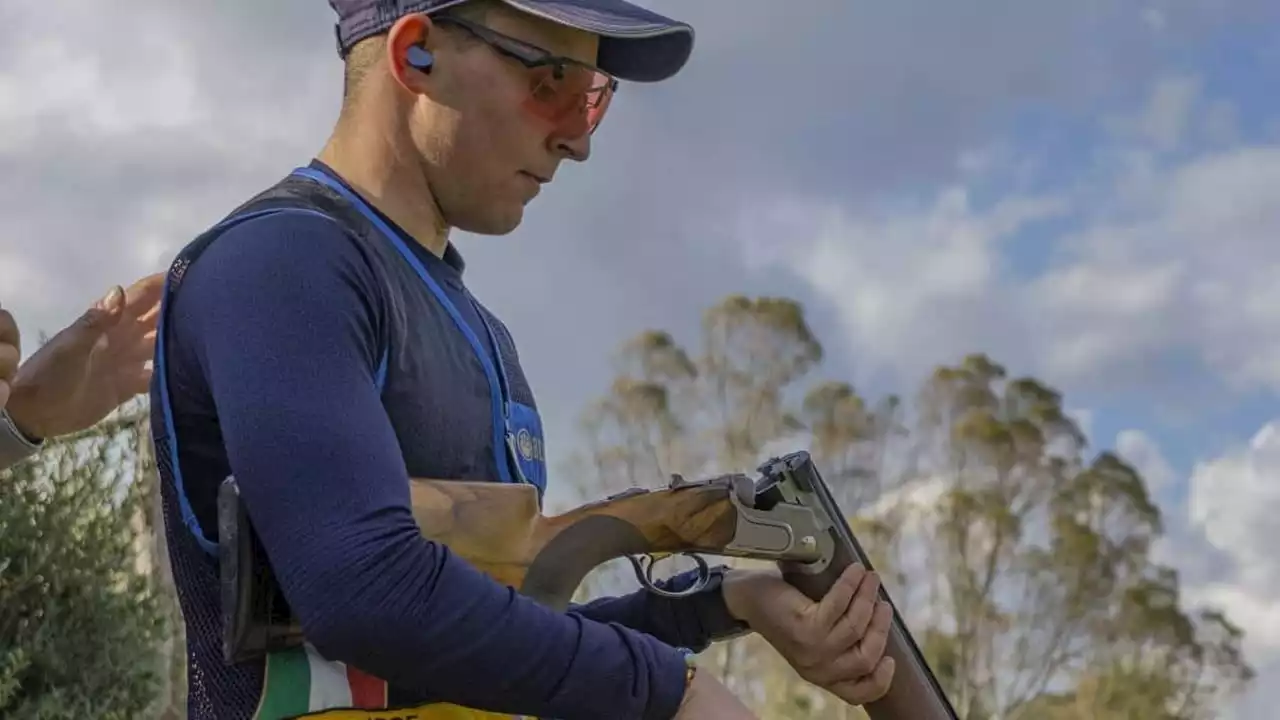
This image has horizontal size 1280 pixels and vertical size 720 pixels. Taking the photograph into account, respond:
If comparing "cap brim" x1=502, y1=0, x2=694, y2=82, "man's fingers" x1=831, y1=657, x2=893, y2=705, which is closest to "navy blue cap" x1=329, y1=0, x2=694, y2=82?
"cap brim" x1=502, y1=0, x2=694, y2=82

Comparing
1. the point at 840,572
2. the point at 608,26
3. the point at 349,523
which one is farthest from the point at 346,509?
the point at 840,572

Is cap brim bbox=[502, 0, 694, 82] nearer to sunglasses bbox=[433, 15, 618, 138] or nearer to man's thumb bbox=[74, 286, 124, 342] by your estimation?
sunglasses bbox=[433, 15, 618, 138]

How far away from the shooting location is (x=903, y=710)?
106 inches

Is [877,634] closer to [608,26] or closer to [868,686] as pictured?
[868,686]

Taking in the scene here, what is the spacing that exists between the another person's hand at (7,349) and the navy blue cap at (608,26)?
2.61 ft

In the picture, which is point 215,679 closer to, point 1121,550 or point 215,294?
point 215,294

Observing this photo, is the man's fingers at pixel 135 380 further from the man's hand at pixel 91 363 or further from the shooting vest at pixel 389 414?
the shooting vest at pixel 389 414

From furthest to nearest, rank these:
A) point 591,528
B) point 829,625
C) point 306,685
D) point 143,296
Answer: point 143,296 → point 829,625 → point 591,528 → point 306,685

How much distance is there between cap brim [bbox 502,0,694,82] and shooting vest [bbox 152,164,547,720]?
0.42 meters

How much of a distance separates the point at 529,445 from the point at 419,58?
0.62 metres

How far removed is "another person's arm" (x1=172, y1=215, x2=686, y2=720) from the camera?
170cm

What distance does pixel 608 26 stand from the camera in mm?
2146

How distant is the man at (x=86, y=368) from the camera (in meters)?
2.95

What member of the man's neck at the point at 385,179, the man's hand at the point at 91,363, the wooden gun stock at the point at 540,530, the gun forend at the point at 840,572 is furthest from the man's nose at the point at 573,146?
the man's hand at the point at 91,363
